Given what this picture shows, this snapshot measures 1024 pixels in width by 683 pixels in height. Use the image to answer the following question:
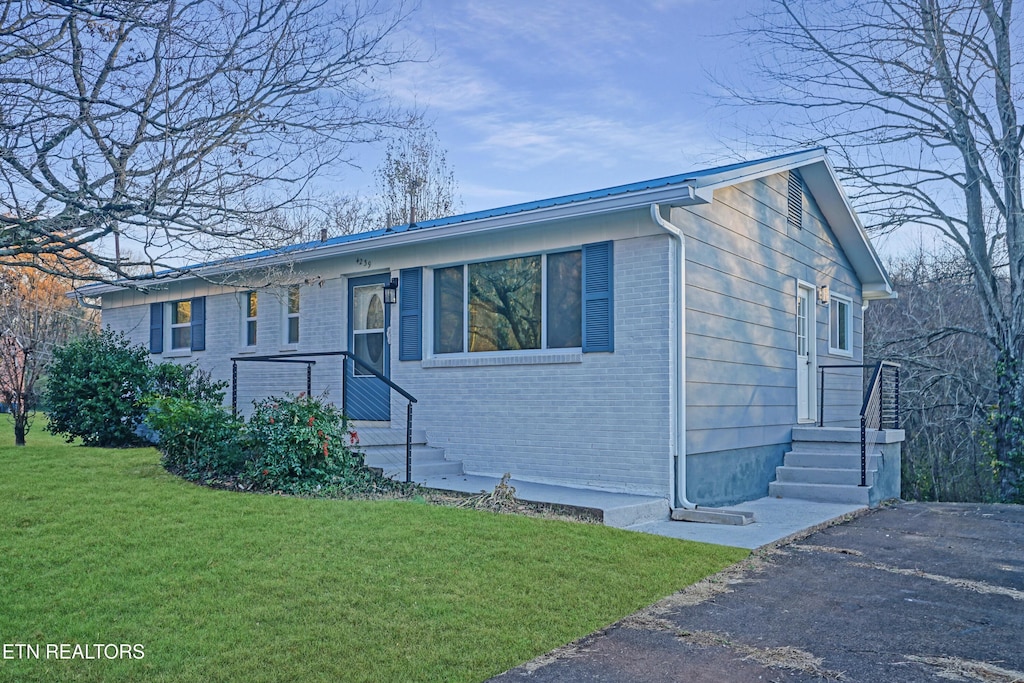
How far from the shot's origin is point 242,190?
7.85 metres

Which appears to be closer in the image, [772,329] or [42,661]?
Answer: [42,661]

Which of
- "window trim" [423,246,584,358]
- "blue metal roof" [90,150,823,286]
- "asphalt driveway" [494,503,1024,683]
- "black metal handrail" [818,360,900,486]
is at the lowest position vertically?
"asphalt driveway" [494,503,1024,683]

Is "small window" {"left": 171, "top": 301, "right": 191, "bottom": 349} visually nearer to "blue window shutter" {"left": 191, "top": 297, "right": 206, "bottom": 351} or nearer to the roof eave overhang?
"blue window shutter" {"left": 191, "top": 297, "right": 206, "bottom": 351}

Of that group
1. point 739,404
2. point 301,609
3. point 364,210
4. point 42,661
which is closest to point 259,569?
point 301,609

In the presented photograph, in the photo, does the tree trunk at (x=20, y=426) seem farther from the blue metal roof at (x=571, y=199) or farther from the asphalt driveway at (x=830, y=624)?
the asphalt driveway at (x=830, y=624)

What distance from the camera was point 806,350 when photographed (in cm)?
1242

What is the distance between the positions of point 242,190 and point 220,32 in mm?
1595

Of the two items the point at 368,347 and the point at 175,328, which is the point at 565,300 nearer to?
the point at 368,347

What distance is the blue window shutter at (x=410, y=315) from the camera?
10734 mm

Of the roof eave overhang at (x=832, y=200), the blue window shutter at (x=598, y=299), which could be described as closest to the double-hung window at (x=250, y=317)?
the blue window shutter at (x=598, y=299)

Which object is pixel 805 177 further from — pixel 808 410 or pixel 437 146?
pixel 437 146

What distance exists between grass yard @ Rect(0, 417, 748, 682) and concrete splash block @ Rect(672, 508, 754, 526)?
1.36 m

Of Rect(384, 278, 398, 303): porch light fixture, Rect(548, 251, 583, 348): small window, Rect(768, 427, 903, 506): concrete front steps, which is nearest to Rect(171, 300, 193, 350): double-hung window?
Rect(384, 278, 398, 303): porch light fixture

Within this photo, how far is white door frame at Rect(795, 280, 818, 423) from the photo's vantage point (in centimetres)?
1223
